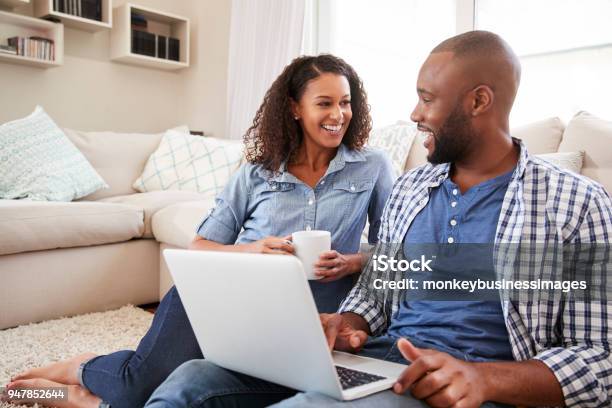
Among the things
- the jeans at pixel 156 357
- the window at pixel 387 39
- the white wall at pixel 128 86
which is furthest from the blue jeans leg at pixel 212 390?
the white wall at pixel 128 86

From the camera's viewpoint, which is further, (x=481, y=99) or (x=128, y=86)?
(x=128, y=86)

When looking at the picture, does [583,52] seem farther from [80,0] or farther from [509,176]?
[80,0]

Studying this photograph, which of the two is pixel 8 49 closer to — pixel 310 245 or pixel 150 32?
pixel 150 32

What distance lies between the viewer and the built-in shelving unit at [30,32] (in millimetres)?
3373

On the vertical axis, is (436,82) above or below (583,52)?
below

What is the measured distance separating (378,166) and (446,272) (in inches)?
21.8

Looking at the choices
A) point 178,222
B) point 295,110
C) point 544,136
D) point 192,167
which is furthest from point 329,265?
point 192,167

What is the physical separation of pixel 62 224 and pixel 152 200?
545 mm

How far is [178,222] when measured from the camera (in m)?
2.53

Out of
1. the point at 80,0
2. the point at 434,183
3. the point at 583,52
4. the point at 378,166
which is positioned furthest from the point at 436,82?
the point at 80,0

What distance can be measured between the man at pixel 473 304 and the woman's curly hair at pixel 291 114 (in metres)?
0.44

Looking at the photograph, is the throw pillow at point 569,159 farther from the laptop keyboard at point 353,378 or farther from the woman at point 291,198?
the laptop keyboard at point 353,378

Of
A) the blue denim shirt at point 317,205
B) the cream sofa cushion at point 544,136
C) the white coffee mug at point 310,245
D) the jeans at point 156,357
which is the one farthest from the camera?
the cream sofa cushion at point 544,136

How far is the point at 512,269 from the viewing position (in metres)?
0.96
